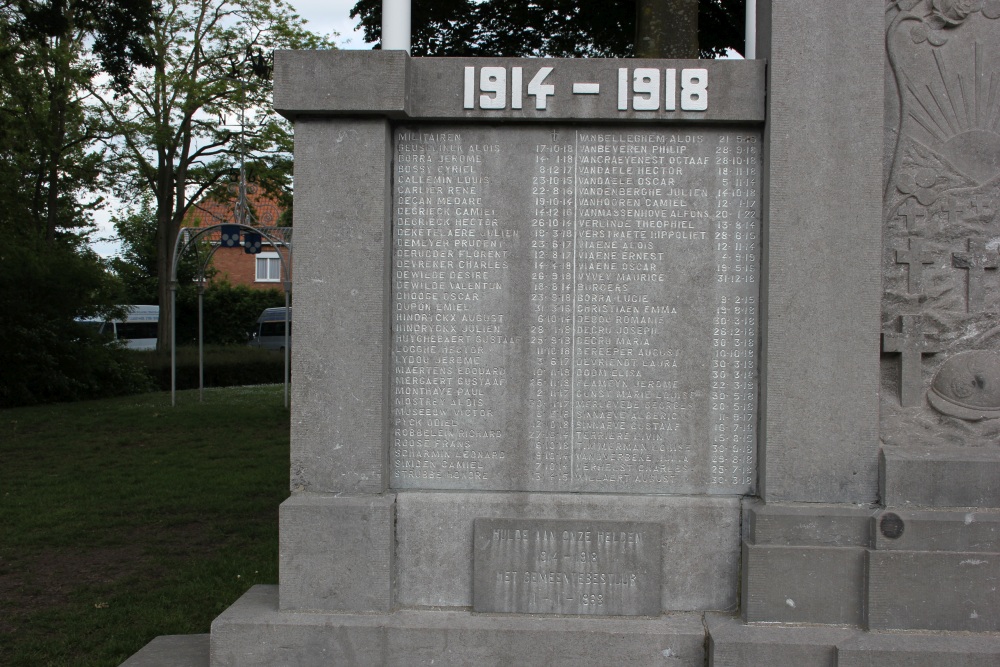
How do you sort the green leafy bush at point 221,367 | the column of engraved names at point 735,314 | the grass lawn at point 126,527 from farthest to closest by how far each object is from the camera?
the green leafy bush at point 221,367
the grass lawn at point 126,527
the column of engraved names at point 735,314

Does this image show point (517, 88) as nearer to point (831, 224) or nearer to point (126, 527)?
point (831, 224)

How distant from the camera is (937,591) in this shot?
430cm

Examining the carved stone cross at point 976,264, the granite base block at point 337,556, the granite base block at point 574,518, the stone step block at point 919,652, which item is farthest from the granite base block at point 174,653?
the carved stone cross at point 976,264

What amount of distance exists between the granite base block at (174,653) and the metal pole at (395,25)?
3.53 m

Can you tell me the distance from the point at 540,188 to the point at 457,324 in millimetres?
857

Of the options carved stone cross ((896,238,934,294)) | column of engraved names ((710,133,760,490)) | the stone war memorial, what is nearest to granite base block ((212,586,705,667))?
the stone war memorial

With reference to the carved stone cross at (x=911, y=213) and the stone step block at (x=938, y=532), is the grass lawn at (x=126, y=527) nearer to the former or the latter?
the stone step block at (x=938, y=532)

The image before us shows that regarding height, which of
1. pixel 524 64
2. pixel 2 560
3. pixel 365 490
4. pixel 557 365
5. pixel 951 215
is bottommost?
pixel 2 560

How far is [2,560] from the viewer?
7418 millimetres

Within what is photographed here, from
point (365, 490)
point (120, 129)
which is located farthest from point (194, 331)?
point (365, 490)

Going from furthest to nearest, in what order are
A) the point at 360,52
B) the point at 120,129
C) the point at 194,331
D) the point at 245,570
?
the point at 194,331 < the point at 120,129 < the point at 245,570 < the point at 360,52

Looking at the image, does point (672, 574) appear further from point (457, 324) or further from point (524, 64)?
point (524, 64)

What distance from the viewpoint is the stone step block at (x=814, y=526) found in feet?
14.4

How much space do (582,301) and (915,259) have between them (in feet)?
5.80
